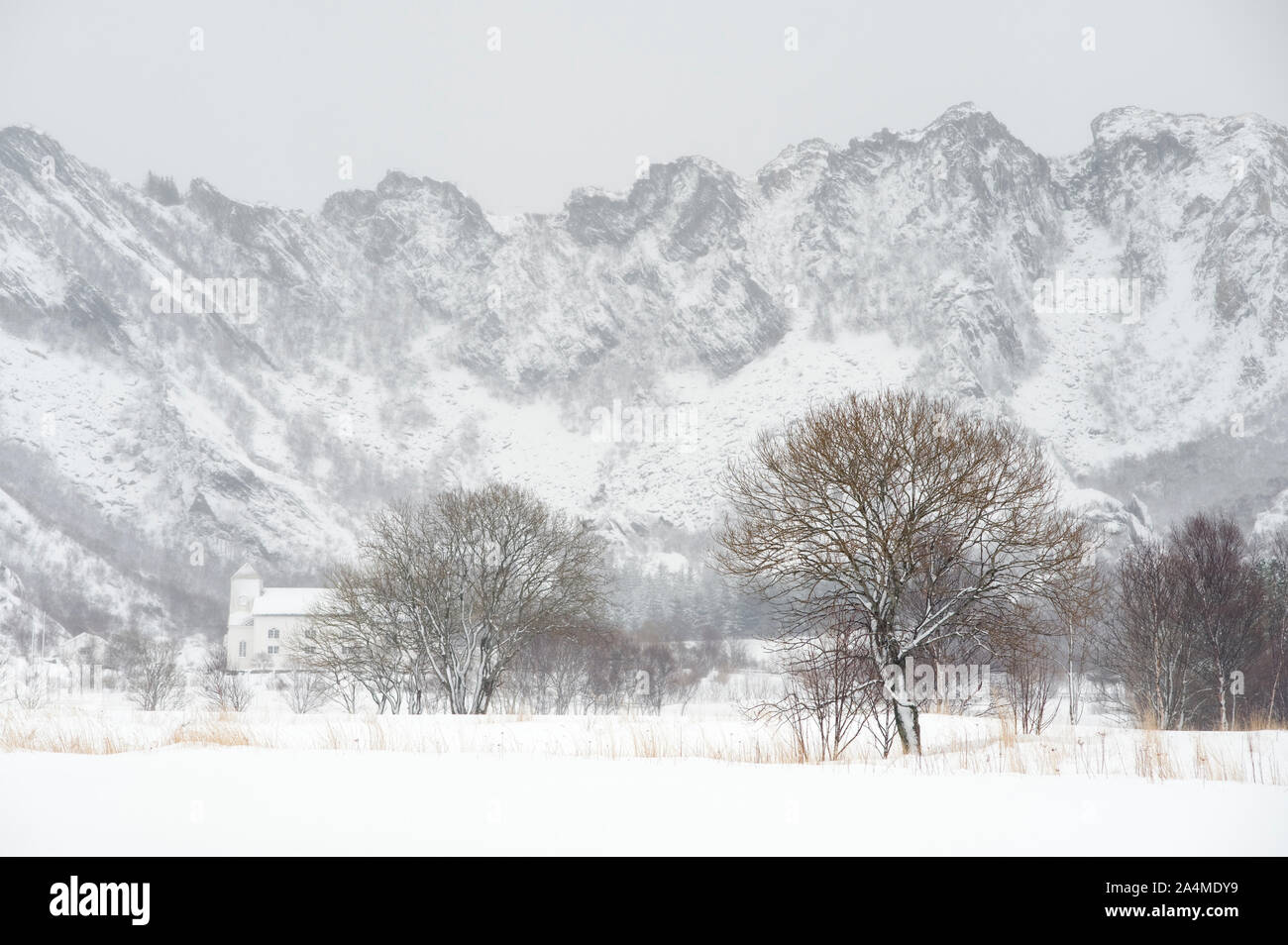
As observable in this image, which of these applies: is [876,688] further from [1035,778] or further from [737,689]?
[737,689]

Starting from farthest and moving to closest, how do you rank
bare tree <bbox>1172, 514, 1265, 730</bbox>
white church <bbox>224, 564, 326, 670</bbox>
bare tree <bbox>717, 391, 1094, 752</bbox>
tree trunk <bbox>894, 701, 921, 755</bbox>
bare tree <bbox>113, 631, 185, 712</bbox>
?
white church <bbox>224, 564, 326, 670</bbox>, bare tree <bbox>113, 631, 185, 712</bbox>, bare tree <bbox>1172, 514, 1265, 730</bbox>, bare tree <bbox>717, 391, 1094, 752</bbox>, tree trunk <bbox>894, 701, 921, 755</bbox>

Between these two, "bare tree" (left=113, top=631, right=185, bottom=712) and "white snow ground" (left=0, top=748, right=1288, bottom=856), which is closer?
"white snow ground" (left=0, top=748, right=1288, bottom=856)

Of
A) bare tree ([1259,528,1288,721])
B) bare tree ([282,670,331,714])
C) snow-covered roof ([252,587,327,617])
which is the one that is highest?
snow-covered roof ([252,587,327,617])

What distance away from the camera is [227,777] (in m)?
10.1

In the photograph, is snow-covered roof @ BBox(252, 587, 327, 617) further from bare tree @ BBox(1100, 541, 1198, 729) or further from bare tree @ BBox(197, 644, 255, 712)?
bare tree @ BBox(1100, 541, 1198, 729)

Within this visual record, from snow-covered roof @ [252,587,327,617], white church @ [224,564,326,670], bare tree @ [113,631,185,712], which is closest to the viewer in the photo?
bare tree @ [113,631,185,712]

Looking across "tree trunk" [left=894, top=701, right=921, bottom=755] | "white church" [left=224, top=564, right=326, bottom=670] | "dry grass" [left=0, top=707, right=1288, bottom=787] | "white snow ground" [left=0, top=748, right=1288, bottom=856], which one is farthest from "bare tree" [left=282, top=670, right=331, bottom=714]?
"white snow ground" [left=0, top=748, right=1288, bottom=856]

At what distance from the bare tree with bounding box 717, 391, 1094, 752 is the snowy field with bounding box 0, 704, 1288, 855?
5385 millimetres

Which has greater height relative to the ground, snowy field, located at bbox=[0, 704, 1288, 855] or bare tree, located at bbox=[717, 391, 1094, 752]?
bare tree, located at bbox=[717, 391, 1094, 752]

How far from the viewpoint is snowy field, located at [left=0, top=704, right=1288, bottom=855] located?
7172 millimetres

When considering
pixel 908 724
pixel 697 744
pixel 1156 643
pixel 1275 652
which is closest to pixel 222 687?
pixel 1156 643

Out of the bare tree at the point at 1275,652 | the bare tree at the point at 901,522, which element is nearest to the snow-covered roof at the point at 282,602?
the bare tree at the point at 1275,652
